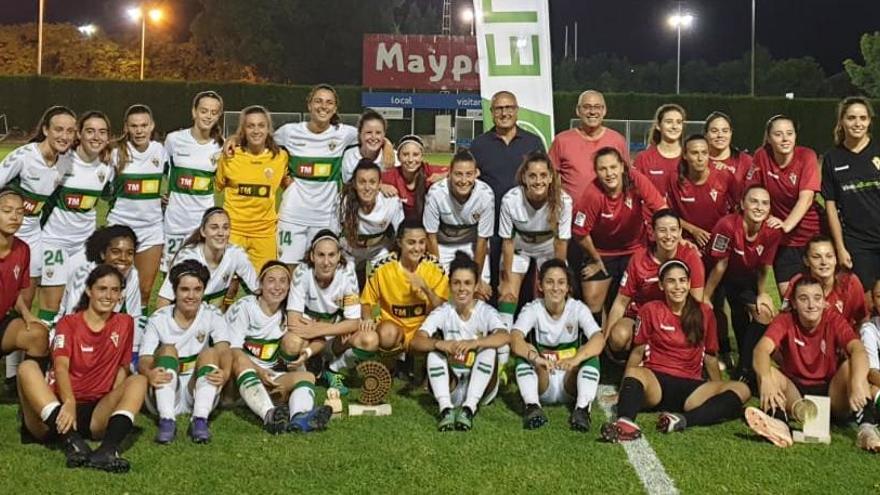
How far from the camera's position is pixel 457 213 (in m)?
5.57

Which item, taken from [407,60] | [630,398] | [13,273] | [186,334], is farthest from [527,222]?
[407,60]

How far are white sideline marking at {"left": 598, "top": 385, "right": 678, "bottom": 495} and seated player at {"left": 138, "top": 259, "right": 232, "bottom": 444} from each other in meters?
2.02

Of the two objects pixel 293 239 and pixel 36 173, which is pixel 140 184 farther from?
pixel 293 239

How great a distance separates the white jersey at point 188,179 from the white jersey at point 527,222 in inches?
77.1

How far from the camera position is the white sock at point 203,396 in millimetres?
4301

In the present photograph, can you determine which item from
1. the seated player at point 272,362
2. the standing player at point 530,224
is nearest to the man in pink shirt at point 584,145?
the standing player at point 530,224

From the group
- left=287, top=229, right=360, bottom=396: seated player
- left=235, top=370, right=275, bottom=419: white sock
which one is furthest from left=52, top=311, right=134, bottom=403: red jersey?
left=287, top=229, right=360, bottom=396: seated player

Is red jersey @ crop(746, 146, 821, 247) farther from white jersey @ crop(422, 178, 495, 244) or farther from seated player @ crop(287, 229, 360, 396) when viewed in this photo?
seated player @ crop(287, 229, 360, 396)

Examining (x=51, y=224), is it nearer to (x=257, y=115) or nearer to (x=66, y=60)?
(x=257, y=115)

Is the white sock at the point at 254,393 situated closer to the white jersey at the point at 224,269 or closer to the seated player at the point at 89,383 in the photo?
the seated player at the point at 89,383

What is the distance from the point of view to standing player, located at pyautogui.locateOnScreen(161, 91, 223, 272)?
5789mm

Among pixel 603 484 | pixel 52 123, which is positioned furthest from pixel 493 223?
pixel 52 123

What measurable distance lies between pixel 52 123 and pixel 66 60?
3994 cm

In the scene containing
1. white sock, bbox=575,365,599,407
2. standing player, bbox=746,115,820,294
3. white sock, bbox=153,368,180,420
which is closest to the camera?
white sock, bbox=153,368,180,420
